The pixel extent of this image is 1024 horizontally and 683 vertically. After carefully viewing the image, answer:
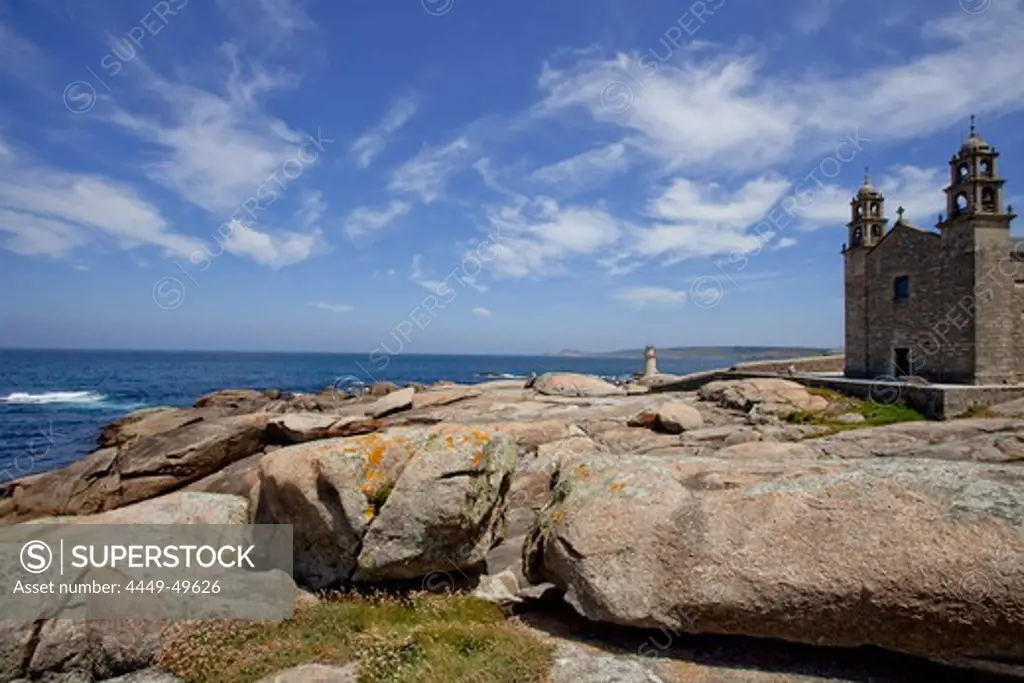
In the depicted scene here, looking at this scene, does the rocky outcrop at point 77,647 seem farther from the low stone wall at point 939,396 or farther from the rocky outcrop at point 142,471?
the low stone wall at point 939,396

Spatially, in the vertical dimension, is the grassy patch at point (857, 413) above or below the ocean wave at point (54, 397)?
above

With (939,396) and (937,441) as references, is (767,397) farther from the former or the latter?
(937,441)

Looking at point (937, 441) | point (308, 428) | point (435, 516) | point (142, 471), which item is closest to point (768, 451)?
point (937, 441)

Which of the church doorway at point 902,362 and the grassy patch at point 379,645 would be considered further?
the church doorway at point 902,362

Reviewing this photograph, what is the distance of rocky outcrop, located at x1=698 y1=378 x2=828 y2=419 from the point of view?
26.6 meters

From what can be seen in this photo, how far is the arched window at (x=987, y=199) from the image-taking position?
86.7 feet

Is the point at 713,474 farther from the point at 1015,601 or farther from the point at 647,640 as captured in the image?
the point at 1015,601

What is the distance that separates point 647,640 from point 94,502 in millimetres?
17376

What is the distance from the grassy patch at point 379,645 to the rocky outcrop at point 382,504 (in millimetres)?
643

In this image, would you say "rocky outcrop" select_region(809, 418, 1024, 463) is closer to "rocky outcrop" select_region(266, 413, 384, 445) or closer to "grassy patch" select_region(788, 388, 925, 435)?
"grassy patch" select_region(788, 388, 925, 435)

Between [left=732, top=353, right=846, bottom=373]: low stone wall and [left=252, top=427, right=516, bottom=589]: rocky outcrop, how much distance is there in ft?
113

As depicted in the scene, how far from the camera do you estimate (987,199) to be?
26516 mm

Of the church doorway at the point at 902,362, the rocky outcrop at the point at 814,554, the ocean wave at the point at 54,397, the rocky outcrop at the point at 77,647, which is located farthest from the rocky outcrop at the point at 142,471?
the ocean wave at the point at 54,397

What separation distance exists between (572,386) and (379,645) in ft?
86.7
